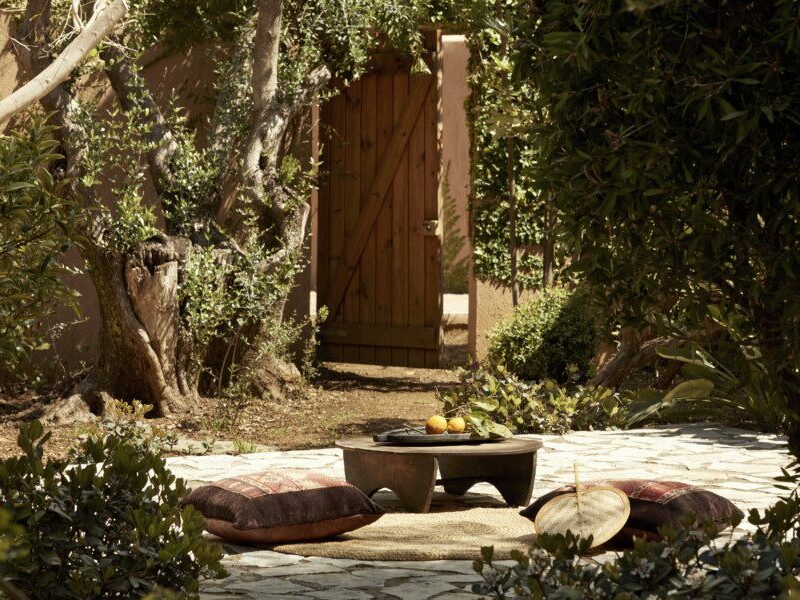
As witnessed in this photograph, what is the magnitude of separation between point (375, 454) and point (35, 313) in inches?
102

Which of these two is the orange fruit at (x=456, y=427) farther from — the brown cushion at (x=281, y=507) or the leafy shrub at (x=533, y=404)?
the leafy shrub at (x=533, y=404)

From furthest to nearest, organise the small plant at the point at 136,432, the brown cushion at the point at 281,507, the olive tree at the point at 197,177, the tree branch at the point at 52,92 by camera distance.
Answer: the olive tree at the point at 197,177 → the tree branch at the point at 52,92 → the small plant at the point at 136,432 → the brown cushion at the point at 281,507

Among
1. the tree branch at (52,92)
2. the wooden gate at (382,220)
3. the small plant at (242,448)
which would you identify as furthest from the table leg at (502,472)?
the wooden gate at (382,220)

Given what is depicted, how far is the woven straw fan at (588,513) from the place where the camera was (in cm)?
486

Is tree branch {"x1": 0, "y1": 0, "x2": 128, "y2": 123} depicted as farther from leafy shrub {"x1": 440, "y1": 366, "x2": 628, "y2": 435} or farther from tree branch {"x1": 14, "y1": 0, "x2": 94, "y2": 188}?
leafy shrub {"x1": 440, "y1": 366, "x2": 628, "y2": 435}

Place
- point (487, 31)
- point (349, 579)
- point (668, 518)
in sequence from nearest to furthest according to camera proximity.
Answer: point (349, 579)
point (668, 518)
point (487, 31)

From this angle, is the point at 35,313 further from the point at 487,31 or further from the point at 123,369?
the point at 487,31

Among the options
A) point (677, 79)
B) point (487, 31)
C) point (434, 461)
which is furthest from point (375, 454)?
point (487, 31)

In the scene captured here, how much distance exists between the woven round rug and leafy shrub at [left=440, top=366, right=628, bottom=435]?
91.2 inches

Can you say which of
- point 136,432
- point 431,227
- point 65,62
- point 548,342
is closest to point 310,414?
point 548,342

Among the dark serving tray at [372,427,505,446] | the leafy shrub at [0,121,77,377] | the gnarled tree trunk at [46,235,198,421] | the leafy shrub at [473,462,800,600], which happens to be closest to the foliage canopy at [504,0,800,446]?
the leafy shrub at [473,462,800,600]

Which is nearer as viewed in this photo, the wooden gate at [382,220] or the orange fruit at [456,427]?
the orange fruit at [456,427]

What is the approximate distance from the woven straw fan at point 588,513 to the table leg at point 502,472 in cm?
93

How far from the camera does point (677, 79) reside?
279cm
